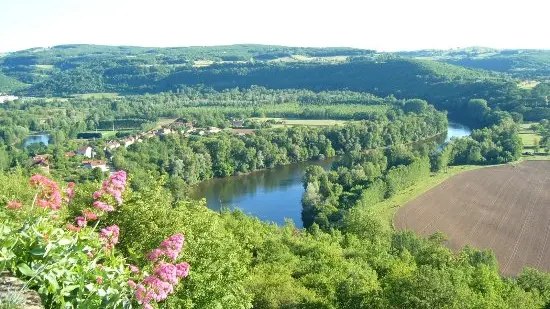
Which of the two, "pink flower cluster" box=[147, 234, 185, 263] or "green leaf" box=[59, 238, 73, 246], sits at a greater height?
"green leaf" box=[59, 238, 73, 246]

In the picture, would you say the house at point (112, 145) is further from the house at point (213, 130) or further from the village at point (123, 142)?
the house at point (213, 130)

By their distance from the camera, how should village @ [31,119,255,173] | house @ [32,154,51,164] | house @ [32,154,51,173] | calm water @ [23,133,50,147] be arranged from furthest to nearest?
1. calm water @ [23,133,50,147]
2. village @ [31,119,255,173]
3. house @ [32,154,51,164]
4. house @ [32,154,51,173]

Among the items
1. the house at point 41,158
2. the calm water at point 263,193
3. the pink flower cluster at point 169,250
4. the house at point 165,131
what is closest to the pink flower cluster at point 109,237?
the pink flower cluster at point 169,250

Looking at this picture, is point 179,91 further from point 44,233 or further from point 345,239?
point 44,233

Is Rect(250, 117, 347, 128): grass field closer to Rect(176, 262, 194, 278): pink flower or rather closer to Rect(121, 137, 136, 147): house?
Rect(121, 137, 136, 147): house

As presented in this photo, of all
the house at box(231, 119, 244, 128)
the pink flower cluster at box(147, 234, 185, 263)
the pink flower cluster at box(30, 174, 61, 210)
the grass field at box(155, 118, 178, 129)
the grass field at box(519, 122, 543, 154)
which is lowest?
the grass field at box(155, 118, 178, 129)

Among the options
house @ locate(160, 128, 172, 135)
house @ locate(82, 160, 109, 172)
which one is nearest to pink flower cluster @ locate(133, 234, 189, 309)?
house @ locate(82, 160, 109, 172)
